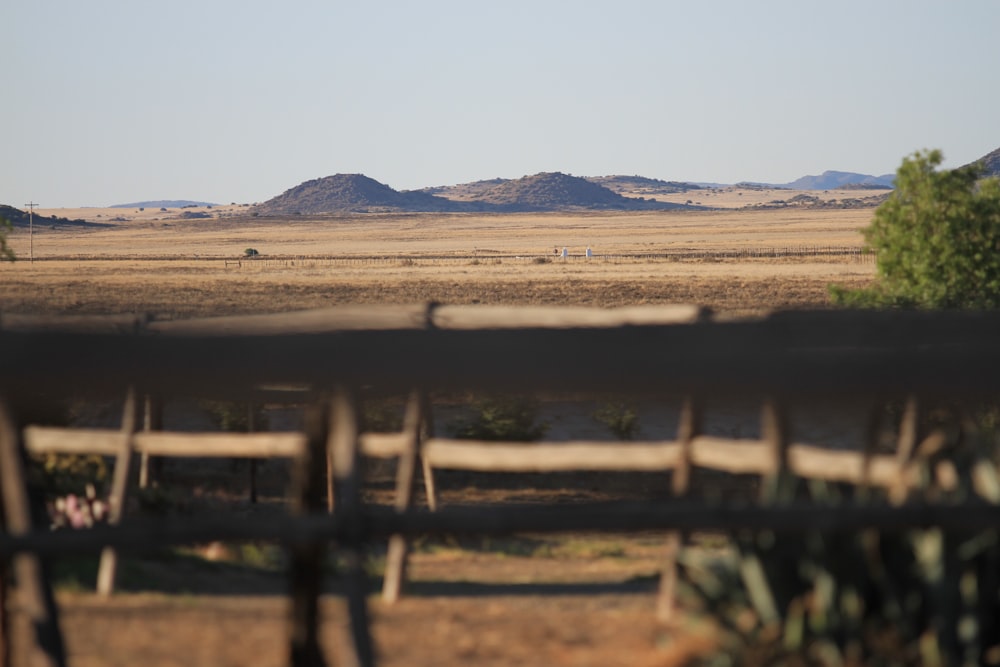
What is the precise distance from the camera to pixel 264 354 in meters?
2.83

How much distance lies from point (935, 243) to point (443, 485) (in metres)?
7.84

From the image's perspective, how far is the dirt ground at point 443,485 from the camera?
4.71 m

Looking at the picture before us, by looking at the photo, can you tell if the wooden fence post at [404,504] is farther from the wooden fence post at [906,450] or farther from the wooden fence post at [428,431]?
the wooden fence post at [906,450]

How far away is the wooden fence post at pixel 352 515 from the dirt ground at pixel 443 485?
184 mm

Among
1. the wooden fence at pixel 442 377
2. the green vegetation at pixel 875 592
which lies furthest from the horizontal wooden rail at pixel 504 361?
the green vegetation at pixel 875 592

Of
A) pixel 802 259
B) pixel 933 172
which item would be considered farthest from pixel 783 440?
pixel 802 259

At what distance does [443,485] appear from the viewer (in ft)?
53.0

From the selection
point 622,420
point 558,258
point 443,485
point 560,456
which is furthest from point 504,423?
point 558,258

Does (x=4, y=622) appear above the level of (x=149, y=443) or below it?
above

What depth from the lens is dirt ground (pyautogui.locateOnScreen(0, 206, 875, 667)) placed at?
4707 mm

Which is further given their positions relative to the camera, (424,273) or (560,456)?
(424,273)

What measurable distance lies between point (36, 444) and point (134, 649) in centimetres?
416

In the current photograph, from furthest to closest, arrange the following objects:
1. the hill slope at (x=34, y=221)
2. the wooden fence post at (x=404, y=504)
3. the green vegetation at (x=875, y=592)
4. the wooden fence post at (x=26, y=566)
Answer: the hill slope at (x=34, y=221)
the wooden fence post at (x=404, y=504)
the green vegetation at (x=875, y=592)
the wooden fence post at (x=26, y=566)

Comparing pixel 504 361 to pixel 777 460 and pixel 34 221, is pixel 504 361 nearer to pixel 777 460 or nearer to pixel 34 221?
pixel 777 460
